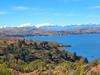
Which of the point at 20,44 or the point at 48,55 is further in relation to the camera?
the point at 20,44

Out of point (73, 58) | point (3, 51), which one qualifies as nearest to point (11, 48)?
point (3, 51)

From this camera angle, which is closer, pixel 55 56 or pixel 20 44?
pixel 55 56

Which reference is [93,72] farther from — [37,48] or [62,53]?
[37,48]

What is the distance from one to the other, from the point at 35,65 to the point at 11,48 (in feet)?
214

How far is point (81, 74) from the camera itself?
58.9 m

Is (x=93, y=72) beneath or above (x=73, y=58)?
above

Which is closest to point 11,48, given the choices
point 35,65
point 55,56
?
point 55,56

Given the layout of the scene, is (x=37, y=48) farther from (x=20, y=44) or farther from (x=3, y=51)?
(x=3, y=51)

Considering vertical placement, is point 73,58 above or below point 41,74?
below

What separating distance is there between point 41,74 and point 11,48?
9520 centimetres

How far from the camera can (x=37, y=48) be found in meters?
189

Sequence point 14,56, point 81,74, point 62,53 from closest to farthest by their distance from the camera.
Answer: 1. point 81,74
2. point 14,56
3. point 62,53

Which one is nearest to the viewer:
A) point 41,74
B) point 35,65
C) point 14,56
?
point 41,74

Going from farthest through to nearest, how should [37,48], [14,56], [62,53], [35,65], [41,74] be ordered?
[37,48]
[62,53]
[14,56]
[35,65]
[41,74]
